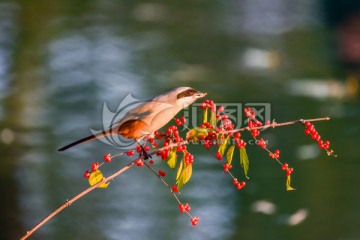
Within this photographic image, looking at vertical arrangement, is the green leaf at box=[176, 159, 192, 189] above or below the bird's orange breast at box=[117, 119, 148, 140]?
below

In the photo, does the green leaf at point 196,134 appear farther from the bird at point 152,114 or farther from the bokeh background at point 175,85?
the bokeh background at point 175,85

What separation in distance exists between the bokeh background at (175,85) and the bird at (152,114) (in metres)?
0.76

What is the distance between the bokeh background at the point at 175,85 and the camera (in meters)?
1.47

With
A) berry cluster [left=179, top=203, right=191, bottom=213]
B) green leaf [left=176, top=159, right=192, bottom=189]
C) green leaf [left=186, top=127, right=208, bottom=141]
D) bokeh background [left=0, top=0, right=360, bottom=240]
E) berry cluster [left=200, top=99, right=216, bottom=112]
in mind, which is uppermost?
berry cluster [left=200, top=99, right=216, bottom=112]

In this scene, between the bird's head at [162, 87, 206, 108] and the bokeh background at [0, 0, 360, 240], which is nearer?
the bird's head at [162, 87, 206, 108]

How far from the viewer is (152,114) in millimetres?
683

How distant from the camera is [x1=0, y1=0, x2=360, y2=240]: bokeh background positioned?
4.83 feet

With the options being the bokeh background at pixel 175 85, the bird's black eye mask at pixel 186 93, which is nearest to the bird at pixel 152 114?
the bird's black eye mask at pixel 186 93

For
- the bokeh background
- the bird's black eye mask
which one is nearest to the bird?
the bird's black eye mask

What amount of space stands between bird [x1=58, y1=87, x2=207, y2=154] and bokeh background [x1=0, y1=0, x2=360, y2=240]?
765mm

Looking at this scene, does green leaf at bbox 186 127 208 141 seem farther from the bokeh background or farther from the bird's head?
the bokeh background

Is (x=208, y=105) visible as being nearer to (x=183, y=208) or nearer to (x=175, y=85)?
(x=183, y=208)

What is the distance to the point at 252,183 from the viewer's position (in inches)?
58.3

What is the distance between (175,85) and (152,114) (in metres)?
0.80
